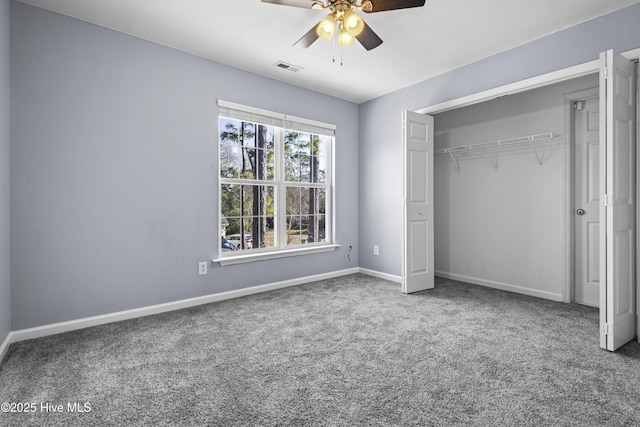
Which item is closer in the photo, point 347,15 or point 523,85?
point 347,15

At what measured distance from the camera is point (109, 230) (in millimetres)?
2889

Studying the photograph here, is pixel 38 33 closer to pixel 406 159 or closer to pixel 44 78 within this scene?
pixel 44 78

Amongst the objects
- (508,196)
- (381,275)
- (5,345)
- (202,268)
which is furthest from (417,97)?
(5,345)

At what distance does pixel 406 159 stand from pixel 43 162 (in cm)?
349

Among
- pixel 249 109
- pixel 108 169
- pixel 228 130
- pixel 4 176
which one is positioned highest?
pixel 249 109

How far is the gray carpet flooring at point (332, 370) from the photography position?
5.38 feet

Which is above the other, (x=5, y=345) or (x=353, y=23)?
(x=353, y=23)

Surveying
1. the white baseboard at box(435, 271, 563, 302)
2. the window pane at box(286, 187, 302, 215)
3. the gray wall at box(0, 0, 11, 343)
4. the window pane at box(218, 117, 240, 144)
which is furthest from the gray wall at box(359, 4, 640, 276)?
the gray wall at box(0, 0, 11, 343)

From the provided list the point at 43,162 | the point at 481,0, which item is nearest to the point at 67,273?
the point at 43,162

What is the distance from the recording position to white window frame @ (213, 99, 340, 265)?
3648mm

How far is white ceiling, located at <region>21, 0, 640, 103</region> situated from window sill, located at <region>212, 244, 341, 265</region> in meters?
2.18

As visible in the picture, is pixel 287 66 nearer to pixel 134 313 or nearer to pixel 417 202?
pixel 417 202

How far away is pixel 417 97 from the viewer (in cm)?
419

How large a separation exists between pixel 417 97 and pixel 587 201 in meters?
2.25
